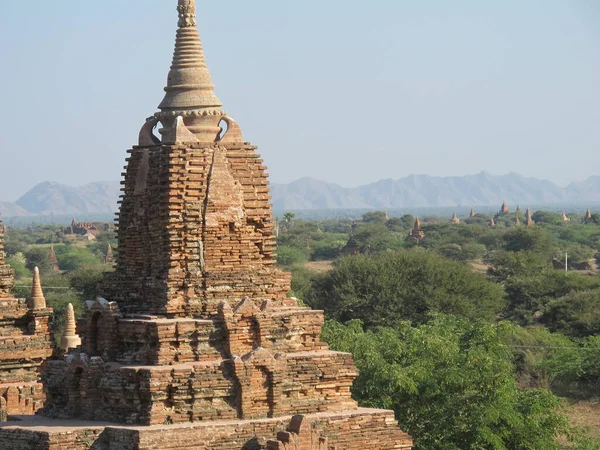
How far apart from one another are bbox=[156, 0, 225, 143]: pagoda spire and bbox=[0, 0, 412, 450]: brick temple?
0.02m

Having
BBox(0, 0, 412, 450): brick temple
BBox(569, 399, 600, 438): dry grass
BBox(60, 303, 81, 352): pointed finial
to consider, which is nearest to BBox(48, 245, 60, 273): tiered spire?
BBox(569, 399, 600, 438): dry grass

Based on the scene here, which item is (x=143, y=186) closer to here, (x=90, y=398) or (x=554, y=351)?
(x=90, y=398)

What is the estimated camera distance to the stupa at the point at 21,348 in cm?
2898

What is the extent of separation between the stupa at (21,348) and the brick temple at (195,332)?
18.6 ft

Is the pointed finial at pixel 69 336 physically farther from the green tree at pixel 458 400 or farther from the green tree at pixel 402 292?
the green tree at pixel 402 292

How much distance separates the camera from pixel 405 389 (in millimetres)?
30141

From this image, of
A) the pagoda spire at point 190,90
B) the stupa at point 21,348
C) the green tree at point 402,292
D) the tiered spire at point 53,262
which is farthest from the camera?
the tiered spire at point 53,262

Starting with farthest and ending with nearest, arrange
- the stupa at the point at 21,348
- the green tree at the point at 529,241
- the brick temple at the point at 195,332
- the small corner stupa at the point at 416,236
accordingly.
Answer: the small corner stupa at the point at 416,236 → the green tree at the point at 529,241 → the stupa at the point at 21,348 → the brick temple at the point at 195,332

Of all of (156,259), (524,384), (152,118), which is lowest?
(524,384)

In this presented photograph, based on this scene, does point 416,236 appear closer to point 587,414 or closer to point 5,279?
point 587,414

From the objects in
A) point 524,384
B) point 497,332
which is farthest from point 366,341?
point 524,384

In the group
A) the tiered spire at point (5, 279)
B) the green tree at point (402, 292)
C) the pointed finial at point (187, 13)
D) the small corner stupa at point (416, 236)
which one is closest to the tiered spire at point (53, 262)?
the small corner stupa at point (416, 236)

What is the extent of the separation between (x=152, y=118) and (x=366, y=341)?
12308mm

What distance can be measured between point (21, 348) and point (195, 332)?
8447mm
